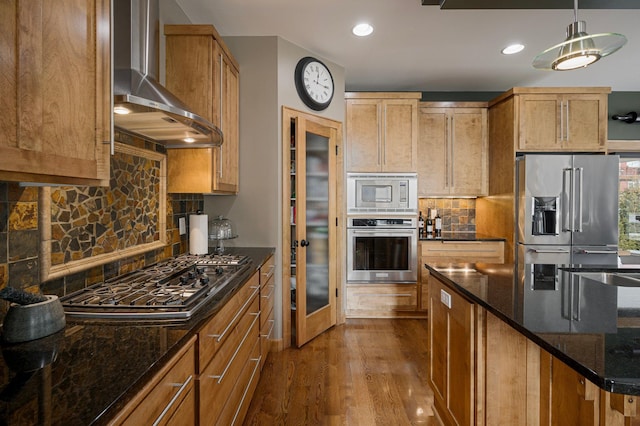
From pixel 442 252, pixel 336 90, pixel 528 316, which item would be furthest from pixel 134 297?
pixel 442 252

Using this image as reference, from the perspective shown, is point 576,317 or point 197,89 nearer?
point 576,317

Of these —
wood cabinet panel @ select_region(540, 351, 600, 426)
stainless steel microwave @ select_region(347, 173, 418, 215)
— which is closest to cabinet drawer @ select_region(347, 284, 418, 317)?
stainless steel microwave @ select_region(347, 173, 418, 215)

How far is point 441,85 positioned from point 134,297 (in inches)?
161

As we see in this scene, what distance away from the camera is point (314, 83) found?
335 cm

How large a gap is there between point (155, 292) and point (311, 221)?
6.18ft

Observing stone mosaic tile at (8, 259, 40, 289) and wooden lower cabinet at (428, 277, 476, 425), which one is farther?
wooden lower cabinet at (428, 277, 476, 425)

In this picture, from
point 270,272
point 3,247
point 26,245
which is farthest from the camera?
point 270,272

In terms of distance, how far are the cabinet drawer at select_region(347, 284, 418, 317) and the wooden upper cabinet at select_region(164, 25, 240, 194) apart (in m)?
2.08


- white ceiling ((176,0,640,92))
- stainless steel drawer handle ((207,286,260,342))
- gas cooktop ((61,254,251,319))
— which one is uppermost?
white ceiling ((176,0,640,92))

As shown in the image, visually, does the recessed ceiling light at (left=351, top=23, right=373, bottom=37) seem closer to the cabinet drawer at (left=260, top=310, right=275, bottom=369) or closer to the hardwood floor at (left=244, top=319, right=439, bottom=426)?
the cabinet drawer at (left=260, top=310, right=275, bottom=369)

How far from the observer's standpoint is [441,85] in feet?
13.9

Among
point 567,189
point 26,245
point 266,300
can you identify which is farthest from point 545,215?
point 26,245

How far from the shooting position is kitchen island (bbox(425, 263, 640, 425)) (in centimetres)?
87

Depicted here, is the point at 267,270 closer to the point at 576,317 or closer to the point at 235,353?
the point at 235,353
